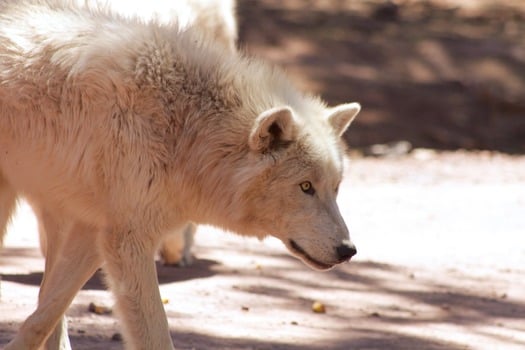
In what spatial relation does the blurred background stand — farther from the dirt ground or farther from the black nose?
the black nose

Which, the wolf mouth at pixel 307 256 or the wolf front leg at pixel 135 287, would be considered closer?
the wolf front leg at pixel 135 287

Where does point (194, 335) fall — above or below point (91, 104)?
below

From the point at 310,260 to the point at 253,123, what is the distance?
0.70m

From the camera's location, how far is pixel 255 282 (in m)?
7.64

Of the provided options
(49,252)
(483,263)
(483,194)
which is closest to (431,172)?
(483,194)

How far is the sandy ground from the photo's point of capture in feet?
20.8

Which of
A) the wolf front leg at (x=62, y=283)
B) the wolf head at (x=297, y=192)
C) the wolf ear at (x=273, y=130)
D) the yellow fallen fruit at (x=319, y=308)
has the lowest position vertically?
the yellow fallen fruit at (x=319, y=308)

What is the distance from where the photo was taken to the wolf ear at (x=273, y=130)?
504cm

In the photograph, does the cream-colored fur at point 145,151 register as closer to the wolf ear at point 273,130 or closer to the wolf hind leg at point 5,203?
the wolf ear at point 273,130

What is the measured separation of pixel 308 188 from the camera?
204 inches

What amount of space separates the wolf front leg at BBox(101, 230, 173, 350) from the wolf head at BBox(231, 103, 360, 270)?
1.74 feet

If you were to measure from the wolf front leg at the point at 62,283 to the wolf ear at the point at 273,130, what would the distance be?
0.98m

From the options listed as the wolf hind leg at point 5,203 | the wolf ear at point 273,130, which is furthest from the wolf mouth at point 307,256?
the wolf hind leg at point 5,203

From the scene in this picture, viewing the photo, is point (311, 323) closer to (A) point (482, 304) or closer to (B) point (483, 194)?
(A) point (482, 304)
